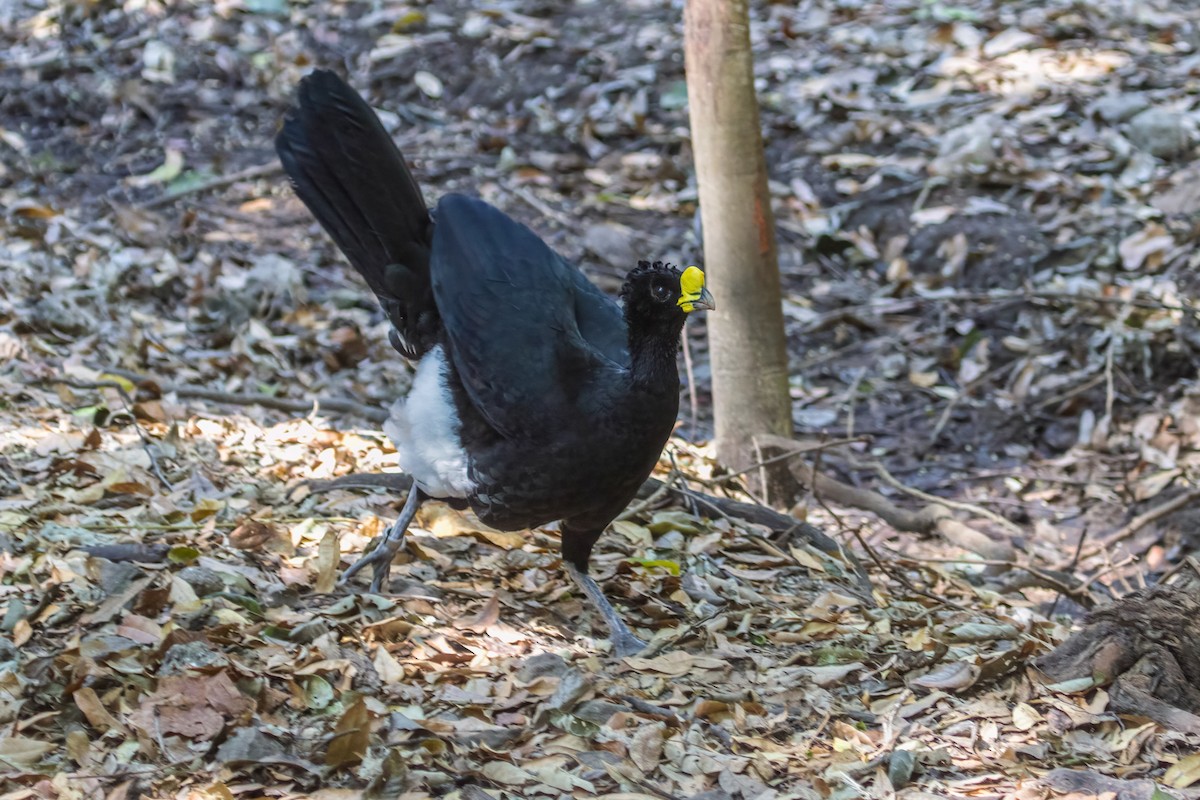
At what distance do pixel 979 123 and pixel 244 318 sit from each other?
14.6ft

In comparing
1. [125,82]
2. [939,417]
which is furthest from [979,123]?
[125,82]

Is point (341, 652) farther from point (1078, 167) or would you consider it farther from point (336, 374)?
point (1078, 167)

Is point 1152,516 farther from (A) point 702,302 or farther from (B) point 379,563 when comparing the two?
(B) point 379,563

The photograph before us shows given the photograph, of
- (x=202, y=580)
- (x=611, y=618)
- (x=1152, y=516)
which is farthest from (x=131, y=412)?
(x=1152, y=516)

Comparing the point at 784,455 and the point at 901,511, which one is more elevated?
the point at 784,455

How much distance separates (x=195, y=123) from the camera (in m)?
8.10

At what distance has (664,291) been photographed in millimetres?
3352

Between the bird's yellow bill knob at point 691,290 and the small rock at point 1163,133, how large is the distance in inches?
195

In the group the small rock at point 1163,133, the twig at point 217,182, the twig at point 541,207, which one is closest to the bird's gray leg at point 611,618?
the twig at point 541,207

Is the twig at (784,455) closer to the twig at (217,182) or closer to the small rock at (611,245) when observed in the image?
the small rock at (611,245)

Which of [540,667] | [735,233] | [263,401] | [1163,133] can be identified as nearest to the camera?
[540,667]

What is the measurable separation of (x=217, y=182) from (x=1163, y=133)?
213 inches

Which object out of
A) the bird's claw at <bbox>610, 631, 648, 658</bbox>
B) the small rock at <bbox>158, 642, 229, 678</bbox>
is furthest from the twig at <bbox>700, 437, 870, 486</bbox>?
the small rock at <bbox>158, 642, 229, 678</bbox>

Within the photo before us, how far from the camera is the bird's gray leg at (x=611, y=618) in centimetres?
344
